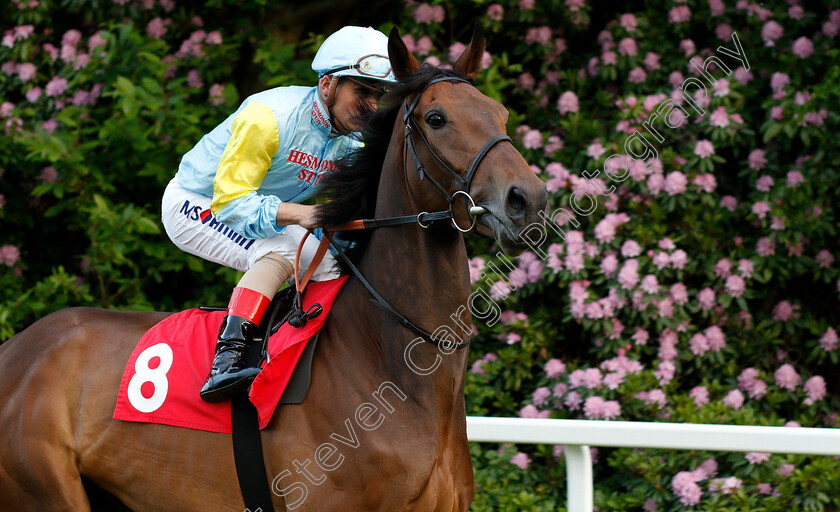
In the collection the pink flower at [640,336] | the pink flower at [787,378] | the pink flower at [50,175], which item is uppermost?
the pink flower at [50,175]


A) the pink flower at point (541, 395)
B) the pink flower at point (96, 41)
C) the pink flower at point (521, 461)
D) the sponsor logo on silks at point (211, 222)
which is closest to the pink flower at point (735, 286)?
the pink flower at point (541, 395)

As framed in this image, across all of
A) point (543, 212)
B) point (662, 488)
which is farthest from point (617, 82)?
point (543, 212)

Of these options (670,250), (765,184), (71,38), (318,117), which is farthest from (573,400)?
(71,38)

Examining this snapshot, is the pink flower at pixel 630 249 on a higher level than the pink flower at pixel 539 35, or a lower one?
lower

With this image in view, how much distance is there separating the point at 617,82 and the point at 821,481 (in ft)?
9.80

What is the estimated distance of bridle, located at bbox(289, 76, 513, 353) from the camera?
7.36 ft

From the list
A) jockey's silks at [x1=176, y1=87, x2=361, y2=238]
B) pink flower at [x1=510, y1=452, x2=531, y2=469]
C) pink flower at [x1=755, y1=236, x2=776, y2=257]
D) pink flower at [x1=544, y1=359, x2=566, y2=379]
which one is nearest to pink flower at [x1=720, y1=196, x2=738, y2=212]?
pink flower at [x1=755, y1=236, x2=776, y2=257]

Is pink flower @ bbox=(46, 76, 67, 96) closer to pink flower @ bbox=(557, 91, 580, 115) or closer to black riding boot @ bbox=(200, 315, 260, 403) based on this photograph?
pink flower @ bbox=(557, 91, 580, 115)

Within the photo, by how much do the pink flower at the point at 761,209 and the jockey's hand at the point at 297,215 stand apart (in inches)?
124

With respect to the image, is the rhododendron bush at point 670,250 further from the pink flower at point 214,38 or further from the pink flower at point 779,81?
the pink flower at point 214,38

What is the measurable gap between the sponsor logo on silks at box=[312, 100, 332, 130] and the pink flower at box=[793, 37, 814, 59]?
3.40 meters

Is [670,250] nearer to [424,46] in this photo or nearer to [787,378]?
[787,378]

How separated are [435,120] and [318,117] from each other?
700 mm

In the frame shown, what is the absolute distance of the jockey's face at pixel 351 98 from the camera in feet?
9.15
